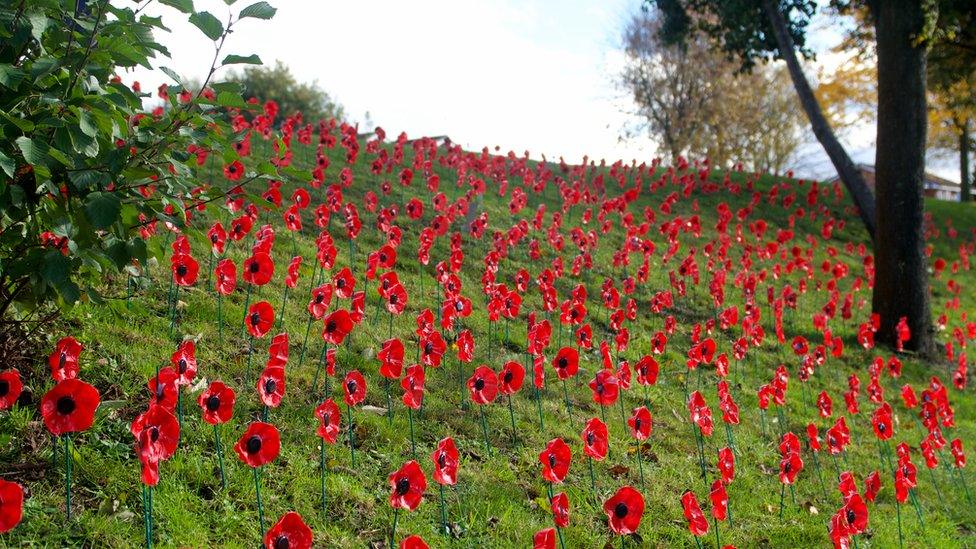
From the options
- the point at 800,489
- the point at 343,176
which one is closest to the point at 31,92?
the point at 800,489

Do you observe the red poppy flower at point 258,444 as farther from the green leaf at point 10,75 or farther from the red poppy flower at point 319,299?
the green leaf at point 10,75

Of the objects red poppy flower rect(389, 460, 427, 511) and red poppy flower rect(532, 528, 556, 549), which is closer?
red poppy flower rect(532, 528, 556, 549)

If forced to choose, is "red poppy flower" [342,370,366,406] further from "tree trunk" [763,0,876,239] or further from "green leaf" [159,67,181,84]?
"tree trunk" [763,0,876,239]

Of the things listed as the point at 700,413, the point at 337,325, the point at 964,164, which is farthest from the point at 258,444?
the point at 964,164

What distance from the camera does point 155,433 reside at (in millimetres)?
2732

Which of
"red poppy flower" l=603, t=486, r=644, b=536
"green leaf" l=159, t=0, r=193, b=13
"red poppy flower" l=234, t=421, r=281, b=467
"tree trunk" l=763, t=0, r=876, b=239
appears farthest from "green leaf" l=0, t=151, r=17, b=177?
"tree trunk" l=763, t=0, r=876, b=239

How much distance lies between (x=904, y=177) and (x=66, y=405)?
35.8ft

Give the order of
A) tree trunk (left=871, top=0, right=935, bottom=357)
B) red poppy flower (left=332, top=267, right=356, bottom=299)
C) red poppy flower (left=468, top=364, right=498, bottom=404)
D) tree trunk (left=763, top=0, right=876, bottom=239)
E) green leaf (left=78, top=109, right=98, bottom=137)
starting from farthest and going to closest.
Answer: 1. tree trunk (left=763, top=0, right=876, bottom=239)
2. tree trunk (left=871, top=0, right=935, bottom=357)
3. red poppy flower (left=332, top=267, right=356, bottom=299)
4. red poppy flower (left=468, top=364, right=498, bottom=404)
5. green leaf (left=78, top=109, right=98, bottom=137)

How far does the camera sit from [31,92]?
284cm

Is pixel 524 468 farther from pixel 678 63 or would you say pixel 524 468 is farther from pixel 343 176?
pixel 678 63

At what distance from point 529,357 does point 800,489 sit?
240cm

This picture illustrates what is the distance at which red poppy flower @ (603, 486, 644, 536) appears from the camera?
323 centimetres

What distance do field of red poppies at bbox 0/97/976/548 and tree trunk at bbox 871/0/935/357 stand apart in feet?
4.39

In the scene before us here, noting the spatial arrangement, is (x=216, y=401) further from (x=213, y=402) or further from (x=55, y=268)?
(x=55, y=268)
